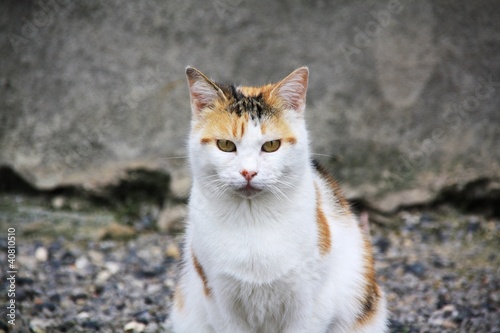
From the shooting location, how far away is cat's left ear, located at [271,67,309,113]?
3.20 metres

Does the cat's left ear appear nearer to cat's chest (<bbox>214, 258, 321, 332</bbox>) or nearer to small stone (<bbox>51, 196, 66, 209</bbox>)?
cat's chest (<bbox>214, 258, 321, 332</bbox>)

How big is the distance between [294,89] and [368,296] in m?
1.26

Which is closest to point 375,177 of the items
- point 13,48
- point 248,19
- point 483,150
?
point 483,150

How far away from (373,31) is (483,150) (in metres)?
1.59

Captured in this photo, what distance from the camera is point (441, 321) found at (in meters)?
4.16

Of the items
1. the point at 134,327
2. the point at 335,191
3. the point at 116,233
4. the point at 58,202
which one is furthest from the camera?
the point at 58,202

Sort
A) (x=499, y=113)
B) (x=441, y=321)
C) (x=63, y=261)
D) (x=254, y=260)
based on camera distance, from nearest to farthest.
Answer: (x=254, y=260) → (x=441, y=321) → (x=63, y=261) → (x=499, y=113)

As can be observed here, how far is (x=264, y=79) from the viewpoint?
600 centimetres

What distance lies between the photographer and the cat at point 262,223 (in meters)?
3.01

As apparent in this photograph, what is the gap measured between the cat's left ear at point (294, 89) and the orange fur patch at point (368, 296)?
988mm

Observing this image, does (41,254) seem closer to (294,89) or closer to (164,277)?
(164,277)

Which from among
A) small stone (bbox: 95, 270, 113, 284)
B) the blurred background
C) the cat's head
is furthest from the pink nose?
the blurred background

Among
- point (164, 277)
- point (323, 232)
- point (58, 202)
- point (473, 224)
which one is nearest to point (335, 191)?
point (323, 232)

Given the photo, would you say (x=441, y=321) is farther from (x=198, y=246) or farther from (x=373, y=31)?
(x=373, y=31)
